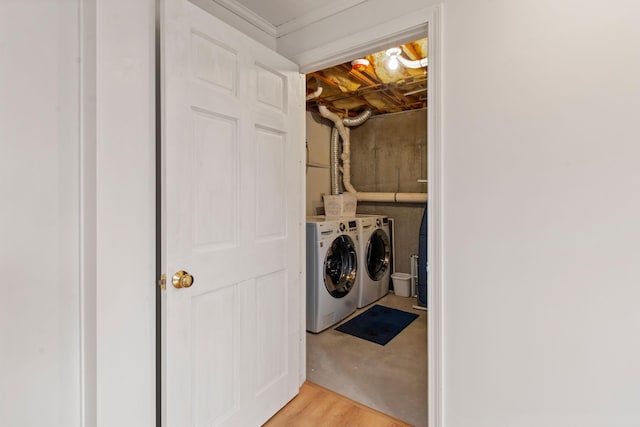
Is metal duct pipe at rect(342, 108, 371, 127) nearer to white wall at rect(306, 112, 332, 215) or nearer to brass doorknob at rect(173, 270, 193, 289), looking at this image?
white wall at rect(306, 112, 332, 215)

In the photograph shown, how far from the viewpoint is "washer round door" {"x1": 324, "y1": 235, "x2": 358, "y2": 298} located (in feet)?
9.94

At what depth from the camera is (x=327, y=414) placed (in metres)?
1.80

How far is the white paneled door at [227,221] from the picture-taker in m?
1.24

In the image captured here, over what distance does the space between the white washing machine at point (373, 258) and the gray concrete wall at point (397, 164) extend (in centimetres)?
28

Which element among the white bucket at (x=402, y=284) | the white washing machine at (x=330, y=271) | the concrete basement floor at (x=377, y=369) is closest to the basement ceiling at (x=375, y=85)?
the white washing machine at (x=330, y=271)

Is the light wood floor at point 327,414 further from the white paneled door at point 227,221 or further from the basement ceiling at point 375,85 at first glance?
the basement ceiling at point 375,85

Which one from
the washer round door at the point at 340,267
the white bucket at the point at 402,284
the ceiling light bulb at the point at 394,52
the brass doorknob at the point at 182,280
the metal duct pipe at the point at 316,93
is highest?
the ceiling light bulb at the point at 394,52

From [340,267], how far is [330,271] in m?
0.21

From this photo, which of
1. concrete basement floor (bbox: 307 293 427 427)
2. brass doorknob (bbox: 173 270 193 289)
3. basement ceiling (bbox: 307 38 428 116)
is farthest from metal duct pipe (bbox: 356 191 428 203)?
brass doorknob (bbox: 173 270 193 289)
